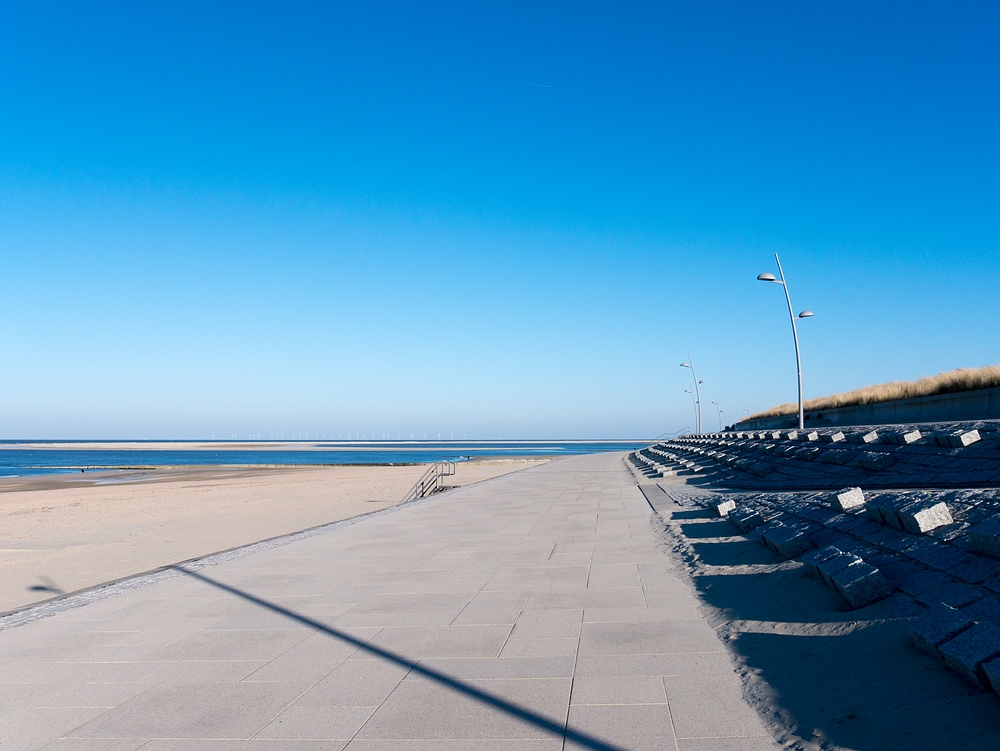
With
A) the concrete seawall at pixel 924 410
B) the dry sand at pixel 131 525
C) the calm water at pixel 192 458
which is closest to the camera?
the dry sand at pixel 131 525

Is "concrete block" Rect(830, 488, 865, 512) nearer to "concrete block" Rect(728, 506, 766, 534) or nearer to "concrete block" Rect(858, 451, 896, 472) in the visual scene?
"concrete block" Rect(728, 506, 766, 534)

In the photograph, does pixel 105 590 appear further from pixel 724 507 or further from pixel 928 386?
pixel 928 386

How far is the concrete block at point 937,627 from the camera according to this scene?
3400 mm

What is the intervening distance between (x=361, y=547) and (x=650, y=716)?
21.8 feet

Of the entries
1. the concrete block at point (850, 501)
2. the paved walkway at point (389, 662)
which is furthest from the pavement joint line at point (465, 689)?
the concrete block at point (850, 501)

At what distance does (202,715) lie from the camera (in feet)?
12.3

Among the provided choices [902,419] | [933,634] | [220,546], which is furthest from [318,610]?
[902,419]

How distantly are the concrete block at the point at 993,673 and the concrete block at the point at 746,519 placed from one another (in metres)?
4.62

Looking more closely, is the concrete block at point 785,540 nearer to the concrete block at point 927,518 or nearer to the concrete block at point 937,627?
the concrete block at point 927,518

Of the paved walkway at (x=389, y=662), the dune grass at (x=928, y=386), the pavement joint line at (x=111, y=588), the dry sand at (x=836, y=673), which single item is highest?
the dune grass at (x=928, y=386)

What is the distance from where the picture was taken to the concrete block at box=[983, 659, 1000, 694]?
2.89m

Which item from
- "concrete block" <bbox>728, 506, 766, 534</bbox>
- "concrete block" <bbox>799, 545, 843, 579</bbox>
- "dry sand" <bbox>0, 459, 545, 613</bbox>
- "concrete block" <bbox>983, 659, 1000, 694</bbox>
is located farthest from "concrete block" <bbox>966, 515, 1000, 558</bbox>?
"dry sand" <bbox>0, 459, 545, 613</bbox>

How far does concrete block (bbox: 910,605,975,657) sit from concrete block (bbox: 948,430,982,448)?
691 cm

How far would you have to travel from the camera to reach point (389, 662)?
454 centimetres
